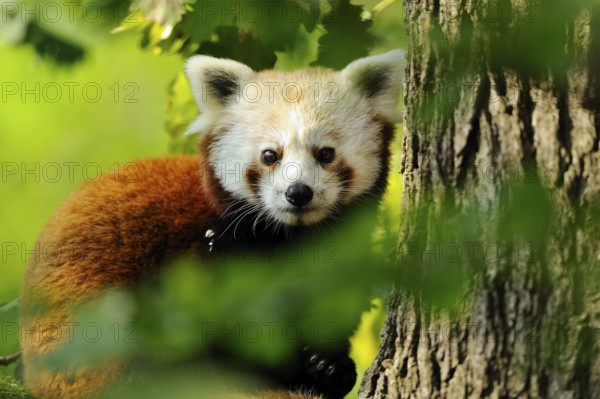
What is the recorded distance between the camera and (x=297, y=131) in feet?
10.1

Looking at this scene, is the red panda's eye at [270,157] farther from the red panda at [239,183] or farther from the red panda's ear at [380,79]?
the red panda's ear at [380,79]

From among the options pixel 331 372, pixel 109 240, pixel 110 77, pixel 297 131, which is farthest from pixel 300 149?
pixel 110 77

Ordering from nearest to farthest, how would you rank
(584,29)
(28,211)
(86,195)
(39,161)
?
1. (584,29)
2. (86,195)
3. (28,211)
4. (39,161)

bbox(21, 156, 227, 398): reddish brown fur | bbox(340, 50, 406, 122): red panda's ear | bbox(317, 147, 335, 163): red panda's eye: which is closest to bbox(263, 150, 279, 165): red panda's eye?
bbox(317, 147, 335, 163): red panda's eye

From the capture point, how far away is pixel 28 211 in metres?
6.07

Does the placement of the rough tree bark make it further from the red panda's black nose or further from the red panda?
the red panda

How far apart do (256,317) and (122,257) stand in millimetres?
2253

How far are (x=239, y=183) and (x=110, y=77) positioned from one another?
14.2ft

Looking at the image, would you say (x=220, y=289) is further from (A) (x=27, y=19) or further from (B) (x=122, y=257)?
(A) (x=27, y=19)

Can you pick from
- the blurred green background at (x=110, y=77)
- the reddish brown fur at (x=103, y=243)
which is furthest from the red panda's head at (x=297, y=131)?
the reddish brown fur at (x=103, y=243)

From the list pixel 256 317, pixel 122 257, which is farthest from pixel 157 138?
pixel 256 317

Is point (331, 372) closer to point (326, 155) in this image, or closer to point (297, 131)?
point (326, 155)

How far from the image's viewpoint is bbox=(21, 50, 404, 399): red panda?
9.34ft

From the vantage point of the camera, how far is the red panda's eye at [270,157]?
312 centimetres
